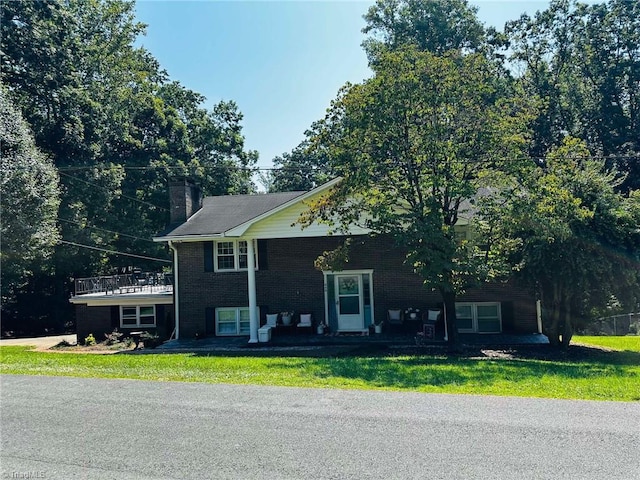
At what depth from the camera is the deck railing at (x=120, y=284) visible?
2161 centimetres

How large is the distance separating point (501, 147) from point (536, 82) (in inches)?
1016

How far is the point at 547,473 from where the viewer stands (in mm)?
4297

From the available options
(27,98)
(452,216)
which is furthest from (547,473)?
(27,98)

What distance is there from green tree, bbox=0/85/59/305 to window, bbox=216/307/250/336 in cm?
1160

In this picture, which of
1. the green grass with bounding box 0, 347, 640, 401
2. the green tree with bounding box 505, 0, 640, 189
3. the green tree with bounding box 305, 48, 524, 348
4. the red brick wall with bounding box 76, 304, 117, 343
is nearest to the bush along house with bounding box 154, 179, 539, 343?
the green tree with bounding box 305, 48, 524, 348

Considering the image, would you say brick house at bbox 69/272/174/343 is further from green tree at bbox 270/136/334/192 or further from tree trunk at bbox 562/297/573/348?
green tree at bbox 270/136/334/192

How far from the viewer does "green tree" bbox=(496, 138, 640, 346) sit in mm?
12398

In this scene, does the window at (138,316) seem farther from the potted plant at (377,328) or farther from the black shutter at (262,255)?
the potted plant at (377,328)

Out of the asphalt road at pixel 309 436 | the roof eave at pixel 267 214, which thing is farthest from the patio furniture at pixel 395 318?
the asphalt road at pixel 309 436

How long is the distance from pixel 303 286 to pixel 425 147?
292 inches

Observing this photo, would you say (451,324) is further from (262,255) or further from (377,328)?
(262,255)

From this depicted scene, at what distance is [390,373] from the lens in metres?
8.86

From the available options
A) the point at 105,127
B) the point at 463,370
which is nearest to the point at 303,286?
the point at 463,370

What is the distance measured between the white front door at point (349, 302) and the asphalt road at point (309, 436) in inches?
404
